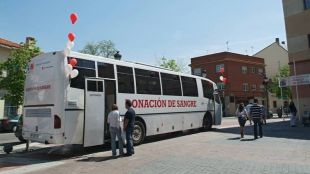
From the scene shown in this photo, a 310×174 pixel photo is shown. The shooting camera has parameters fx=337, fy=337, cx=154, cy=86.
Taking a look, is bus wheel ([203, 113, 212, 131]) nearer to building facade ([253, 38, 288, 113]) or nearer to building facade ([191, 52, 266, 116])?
building facade ([191, 52, 266, 116])

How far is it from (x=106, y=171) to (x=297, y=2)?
23.6m

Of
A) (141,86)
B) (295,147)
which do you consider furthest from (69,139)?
(295,147)

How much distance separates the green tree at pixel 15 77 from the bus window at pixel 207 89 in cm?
2039

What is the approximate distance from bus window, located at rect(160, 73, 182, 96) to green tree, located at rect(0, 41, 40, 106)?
21.1 metres

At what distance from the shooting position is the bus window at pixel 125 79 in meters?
12.7

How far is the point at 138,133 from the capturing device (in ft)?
44.2

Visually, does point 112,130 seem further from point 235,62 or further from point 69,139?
point 235,62

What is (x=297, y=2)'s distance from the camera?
26594mm

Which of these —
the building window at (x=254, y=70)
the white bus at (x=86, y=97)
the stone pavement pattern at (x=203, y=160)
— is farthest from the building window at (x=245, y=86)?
the stone pavement pattern at (x=203, y=160)

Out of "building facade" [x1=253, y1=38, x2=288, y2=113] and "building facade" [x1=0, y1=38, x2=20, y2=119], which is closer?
"building facade" [x1=0, y1=38, x2=20, y2=119]

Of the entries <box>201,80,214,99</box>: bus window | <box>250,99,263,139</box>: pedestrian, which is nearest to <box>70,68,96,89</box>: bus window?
<box>250,99,263,139</box>: pedestrian

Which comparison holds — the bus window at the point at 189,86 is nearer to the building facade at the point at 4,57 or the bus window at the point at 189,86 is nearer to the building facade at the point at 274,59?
the building facade at the point at 4,57

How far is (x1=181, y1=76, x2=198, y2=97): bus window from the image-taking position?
17.0 meters

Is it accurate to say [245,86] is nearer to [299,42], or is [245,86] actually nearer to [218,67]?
[218,67]
